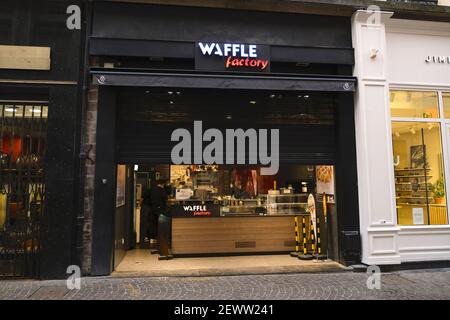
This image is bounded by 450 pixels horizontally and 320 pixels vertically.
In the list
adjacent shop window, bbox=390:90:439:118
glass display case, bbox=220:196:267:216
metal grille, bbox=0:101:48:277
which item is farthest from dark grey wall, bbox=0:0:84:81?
adjacent shop window, bbox=390:90:439:118

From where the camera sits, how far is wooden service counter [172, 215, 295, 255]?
8758mm

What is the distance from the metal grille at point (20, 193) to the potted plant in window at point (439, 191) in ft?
29.9

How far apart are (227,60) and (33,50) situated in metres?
4.06

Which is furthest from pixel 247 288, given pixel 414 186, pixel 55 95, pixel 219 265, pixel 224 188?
pixel 55 95

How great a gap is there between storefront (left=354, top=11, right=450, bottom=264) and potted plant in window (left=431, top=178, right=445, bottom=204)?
0.05 ft

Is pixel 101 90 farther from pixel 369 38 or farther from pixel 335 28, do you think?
pixel 369 38

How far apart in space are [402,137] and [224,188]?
5.21 m

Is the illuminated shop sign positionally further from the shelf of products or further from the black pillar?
the shelf of products

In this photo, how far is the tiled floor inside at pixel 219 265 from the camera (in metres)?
7.25

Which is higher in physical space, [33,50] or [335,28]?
[335,28]

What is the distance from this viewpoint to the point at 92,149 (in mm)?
7152

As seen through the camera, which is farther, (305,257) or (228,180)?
(228,180)
